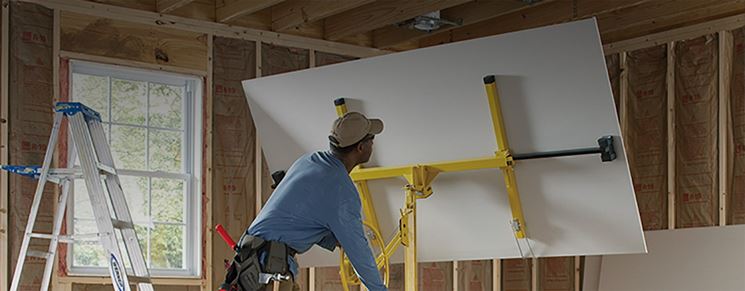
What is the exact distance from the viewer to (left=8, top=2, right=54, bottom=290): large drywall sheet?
225 inches

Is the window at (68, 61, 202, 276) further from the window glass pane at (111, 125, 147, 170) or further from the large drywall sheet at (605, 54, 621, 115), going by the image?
the large drywall sheet at (605, 54, 621, 115)

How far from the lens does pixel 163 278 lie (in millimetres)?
6250

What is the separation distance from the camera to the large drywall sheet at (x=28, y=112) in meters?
5.72

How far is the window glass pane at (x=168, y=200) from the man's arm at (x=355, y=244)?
277 cm

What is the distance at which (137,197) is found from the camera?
6309mm

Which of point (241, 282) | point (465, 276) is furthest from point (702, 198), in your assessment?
point (241, 282)

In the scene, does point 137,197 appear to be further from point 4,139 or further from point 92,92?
point 4,139

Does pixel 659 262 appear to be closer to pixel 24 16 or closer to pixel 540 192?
pixel 540 192

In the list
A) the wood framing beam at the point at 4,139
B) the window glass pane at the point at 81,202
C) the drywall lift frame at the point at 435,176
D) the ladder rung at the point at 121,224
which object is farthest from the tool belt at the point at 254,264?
the window glass pane at the point at 81,202

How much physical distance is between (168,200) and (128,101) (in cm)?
64

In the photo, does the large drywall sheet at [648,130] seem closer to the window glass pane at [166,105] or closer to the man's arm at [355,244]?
the window glass pane at [166,105]

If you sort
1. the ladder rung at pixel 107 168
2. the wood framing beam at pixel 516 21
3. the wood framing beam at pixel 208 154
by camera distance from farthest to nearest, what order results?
the wood framing beam at pixel 516 21 < the wood framing beam at pixel 208 154 < the ladder rung at pixel 107 168

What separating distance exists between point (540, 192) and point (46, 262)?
8.43ft

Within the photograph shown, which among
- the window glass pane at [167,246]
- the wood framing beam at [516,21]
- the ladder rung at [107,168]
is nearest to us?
→ the ladder rung at [107,168]
